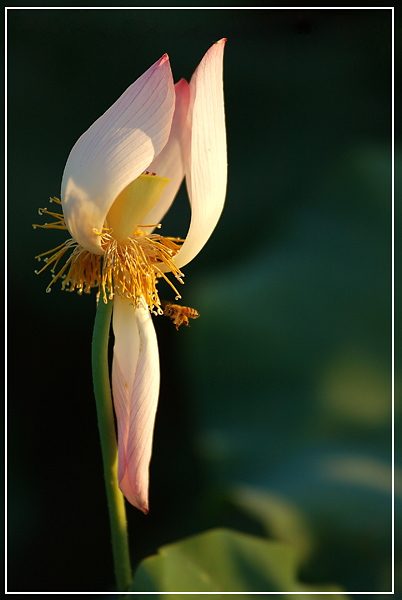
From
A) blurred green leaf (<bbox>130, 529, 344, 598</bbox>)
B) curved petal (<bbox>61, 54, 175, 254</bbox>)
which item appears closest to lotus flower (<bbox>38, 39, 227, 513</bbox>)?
curved petal (<bbox>61, 54, 175, 254</bbox>)

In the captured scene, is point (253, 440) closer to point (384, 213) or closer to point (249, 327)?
point (249, 327)

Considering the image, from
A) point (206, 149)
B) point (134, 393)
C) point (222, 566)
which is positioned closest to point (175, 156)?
point (206, 149)

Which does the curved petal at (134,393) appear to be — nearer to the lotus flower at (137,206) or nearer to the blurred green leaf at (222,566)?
the lotus flower at (137,206)

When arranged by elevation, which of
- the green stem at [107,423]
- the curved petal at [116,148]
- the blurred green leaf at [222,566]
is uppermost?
the curved petal at [116,148]

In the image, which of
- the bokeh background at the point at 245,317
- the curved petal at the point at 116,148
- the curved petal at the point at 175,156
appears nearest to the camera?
the curved petal at the point at 116,148

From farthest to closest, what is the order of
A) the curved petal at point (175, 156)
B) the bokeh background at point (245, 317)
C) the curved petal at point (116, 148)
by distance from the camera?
the bokeh background at point (245, 317)
the curved petal at point (175, 156)
the curved petal at point (116, 148)

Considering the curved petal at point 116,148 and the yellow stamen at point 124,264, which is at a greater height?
the curved petal at point 116,148

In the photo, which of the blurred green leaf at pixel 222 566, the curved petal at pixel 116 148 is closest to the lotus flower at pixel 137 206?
the curved petal at pixel 116 148

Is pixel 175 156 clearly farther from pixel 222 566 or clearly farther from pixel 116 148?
pixel 222 566

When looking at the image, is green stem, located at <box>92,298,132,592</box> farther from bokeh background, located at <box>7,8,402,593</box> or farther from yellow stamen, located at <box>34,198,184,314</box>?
bokeh background, located at <box>7,8,402,593</box>
